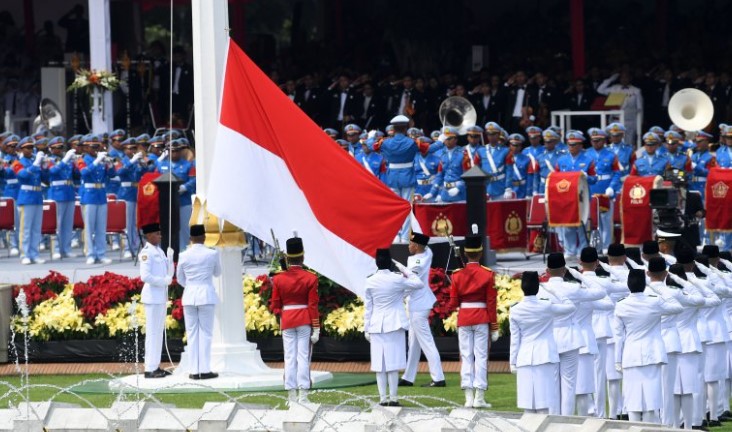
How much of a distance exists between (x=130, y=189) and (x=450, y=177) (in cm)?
462

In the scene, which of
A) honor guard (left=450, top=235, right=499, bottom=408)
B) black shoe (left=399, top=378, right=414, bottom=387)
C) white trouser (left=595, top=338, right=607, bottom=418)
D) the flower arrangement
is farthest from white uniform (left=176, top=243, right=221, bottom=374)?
the flower arrangement

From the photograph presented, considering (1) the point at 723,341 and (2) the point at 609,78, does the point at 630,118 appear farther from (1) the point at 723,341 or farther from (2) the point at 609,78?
(1) the point at 723,341

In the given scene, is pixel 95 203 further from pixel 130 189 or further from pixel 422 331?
pixel 422 331

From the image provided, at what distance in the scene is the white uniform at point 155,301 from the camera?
20.1 meters

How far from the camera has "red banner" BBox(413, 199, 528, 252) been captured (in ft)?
81.3

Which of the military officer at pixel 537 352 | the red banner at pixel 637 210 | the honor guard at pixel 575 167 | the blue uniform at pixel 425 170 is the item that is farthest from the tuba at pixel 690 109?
the military officer at pixel 537 352

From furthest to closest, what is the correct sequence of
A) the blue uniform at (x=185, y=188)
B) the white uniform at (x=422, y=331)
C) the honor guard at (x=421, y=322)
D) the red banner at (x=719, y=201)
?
the blue uniform at (x=185, y=188), the red banner at (x=719, y=201), the white uniform at (x=422, y=331), the honor guard at (x=421, y=322)

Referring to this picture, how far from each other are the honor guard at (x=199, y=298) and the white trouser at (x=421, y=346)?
2020 mm

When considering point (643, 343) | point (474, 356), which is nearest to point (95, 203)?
point (474, 356)

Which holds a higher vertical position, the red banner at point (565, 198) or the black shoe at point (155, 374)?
the red banner at point (565, 198)

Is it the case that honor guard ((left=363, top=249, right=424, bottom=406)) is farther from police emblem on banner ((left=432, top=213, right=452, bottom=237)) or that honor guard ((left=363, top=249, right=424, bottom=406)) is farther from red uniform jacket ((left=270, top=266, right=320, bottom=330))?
police emblem on banner ((left=432, top=213, right=452, bottom=237))

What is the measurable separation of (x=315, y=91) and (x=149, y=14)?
469 inches

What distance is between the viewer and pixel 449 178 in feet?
85.3

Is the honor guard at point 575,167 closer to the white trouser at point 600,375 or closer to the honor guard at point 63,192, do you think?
the honor guard at point 63,192
